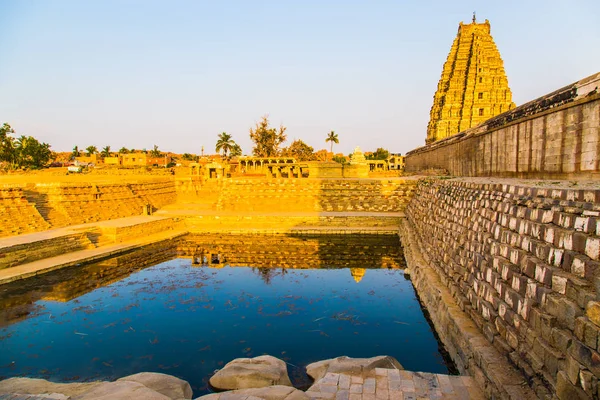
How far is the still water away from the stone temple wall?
15.0 feet

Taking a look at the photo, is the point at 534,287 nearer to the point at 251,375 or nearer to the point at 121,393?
the point at 251,375

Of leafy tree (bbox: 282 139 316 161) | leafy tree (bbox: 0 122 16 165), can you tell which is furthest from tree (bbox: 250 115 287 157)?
leafy tree (bbox: 0 122 16 165)

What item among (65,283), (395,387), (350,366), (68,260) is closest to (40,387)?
(350,366)

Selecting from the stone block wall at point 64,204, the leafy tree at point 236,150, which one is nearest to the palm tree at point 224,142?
the leafy tree at point 236,150

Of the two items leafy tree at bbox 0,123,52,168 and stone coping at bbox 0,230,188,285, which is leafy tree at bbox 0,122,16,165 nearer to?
leafy tree at bbox 0,123,52,168

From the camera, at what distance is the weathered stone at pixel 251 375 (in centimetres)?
580

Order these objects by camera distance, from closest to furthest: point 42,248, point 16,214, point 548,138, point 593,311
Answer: point 593,311 < point 548,138 < point 42,248 < point 16,214

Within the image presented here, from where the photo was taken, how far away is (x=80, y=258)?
13.8m

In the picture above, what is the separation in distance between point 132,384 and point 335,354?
377 cm

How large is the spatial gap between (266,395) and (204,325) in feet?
14.0

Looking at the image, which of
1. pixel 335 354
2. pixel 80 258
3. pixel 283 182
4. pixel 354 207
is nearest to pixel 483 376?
pixel 335 354

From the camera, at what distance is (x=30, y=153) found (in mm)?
45625

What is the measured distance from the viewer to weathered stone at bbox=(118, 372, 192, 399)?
218 inches

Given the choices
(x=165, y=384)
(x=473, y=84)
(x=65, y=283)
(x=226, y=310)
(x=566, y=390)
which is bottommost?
(x=226, y=310)
